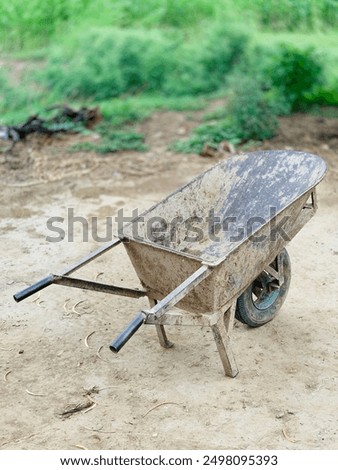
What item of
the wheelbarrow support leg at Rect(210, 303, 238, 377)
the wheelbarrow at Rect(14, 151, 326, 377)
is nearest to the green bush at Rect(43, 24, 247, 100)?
the wheelbarrow at Rect(14, 151, 326, 377)

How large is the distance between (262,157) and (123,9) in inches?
345

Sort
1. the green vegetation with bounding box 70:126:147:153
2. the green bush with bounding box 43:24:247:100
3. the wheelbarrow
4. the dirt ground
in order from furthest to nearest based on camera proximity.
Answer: the green bush with bounding box 43:24:247:100 → the green vegetation with bounding box 70:126:147:153 → the wheelbarrow → the dirt ground

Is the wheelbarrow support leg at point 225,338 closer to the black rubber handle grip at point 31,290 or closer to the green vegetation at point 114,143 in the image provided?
the black rubber handle grip at point 31,290

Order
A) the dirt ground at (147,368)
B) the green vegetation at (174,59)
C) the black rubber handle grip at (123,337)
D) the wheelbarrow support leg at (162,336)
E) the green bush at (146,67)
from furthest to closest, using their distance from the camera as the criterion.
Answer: the green bush at (146,67) < the green vegetation at (174,59) < the wheelbarrow support leg at (162,336) < the dirt ground at (147,368) < the black rubber handle grip at (123,337)

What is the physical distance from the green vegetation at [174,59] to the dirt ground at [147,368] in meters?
2.93

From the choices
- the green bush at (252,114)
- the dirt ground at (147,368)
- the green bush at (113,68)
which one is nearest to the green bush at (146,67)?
the green bush at (113,68)

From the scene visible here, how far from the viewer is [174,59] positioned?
37.8 feet

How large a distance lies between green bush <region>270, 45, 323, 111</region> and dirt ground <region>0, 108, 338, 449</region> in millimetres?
3633

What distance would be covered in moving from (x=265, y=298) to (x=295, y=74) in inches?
237

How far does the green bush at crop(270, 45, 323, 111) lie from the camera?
32.4ft

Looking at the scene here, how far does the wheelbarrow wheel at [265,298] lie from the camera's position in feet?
15.2

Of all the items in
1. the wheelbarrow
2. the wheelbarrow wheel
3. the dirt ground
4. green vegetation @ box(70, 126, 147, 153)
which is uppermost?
the wheelbarrow

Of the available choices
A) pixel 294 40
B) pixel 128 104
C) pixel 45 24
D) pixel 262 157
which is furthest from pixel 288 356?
pixel 45 24

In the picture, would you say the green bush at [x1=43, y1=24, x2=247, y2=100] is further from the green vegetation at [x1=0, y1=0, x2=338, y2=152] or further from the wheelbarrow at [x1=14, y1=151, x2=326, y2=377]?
the wheelbarrow at [x1=14, y1=151, x2=326, y2=377]
